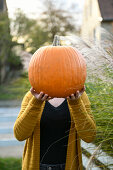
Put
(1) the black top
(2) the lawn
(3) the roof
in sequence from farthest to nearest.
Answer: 1. (3) the roof
2. (2) the lawn
3. (1) the black top

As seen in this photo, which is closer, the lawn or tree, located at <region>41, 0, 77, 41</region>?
the lawn

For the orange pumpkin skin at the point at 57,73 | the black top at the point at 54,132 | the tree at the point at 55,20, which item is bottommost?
the tree at the point at 55,20

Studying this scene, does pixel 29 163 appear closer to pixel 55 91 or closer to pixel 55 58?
pixel 55 91

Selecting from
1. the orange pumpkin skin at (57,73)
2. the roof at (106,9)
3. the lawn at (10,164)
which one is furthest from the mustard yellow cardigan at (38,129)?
the roof at (106,9)

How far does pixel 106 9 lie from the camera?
1509cm

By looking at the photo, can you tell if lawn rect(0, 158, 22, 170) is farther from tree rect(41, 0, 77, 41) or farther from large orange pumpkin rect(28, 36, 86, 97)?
tree rect(41, 0, 77, 41)

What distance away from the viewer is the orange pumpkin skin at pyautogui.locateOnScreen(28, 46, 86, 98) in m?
1.63

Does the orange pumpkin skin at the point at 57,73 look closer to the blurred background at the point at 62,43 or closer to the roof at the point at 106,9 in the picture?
the blurred background at the point at 62,43

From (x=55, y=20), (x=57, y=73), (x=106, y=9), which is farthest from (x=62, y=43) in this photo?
(x=55, y=20)

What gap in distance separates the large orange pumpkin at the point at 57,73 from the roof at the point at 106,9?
42.9ft

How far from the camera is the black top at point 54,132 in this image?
5.65 feet

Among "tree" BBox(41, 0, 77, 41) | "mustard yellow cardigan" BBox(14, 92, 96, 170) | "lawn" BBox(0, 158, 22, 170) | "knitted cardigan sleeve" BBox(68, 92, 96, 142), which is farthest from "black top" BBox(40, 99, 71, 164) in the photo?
"tree" BBox(41, 0, 77, 41)

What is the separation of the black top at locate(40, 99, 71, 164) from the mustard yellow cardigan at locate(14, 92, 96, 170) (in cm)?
4

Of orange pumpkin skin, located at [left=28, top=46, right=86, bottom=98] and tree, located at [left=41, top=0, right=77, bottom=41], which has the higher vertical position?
orange pumpkin skin, located at [left=28, top=46, right=86, bottom=98]
